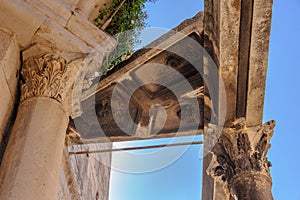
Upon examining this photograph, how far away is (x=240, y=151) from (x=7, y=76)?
245cm

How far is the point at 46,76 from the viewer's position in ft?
11.3

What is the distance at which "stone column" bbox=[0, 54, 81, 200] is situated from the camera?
9.43 feet

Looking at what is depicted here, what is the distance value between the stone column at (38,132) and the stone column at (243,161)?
1832 mm

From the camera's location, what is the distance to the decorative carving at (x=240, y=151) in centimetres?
457

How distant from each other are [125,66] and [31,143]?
2393 mm

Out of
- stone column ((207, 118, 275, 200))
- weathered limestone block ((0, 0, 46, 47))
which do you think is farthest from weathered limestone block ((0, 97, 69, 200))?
stone column ((207, 118, 275, 200))

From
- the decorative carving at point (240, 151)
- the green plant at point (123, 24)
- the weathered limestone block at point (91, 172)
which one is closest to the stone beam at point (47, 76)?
the green plant at point (123, 24)

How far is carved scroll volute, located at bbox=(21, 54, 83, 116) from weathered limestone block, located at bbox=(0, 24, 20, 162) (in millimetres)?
75

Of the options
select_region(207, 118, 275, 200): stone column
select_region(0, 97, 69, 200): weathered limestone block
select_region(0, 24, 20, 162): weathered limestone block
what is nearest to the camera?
select_region(0, 97, 69, 200): weathered limestone block

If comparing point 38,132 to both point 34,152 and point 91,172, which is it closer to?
point 34,152

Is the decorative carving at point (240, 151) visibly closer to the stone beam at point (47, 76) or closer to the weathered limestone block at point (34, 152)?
the stone beam at point (47, 76)

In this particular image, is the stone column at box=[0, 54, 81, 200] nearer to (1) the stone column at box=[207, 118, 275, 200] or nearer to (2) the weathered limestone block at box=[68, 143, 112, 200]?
(1) the stone column at box=[207, 118, 275, 200]

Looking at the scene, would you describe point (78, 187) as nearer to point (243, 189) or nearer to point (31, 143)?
point (243, 189)

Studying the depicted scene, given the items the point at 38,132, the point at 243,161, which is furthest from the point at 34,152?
the point at 243,161
